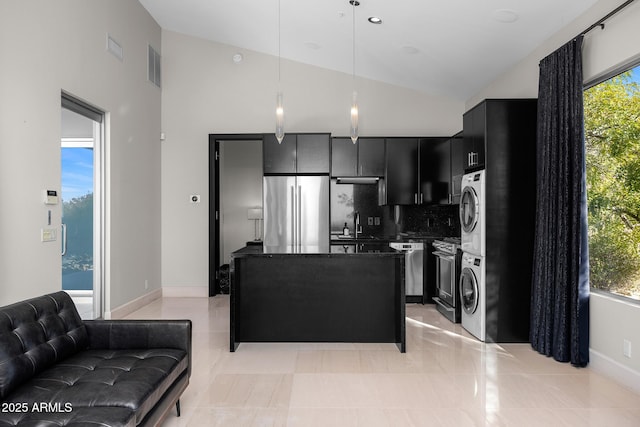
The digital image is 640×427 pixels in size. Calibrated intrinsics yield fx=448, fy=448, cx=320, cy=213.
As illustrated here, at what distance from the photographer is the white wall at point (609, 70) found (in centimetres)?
321

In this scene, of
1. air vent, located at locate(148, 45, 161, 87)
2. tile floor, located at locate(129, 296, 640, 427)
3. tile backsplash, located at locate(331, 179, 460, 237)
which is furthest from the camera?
tile backsplash, located at locate(331, 179, 460, 237)

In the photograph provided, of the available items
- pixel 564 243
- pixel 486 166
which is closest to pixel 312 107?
pixel 486 166

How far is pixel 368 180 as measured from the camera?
6.76 meters

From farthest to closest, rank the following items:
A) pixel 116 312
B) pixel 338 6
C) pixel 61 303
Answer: pixel 116 312
pixel 338 6
pixel 61 303

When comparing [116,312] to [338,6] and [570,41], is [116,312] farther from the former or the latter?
[570,41]

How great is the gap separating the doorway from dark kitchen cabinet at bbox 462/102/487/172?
4057 mm

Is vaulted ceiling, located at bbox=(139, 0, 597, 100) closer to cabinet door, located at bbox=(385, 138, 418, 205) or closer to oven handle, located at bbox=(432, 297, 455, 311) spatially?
cabinet door, located at bbox=(385, 138, 418, 205)

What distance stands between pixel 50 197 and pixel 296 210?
127 inches

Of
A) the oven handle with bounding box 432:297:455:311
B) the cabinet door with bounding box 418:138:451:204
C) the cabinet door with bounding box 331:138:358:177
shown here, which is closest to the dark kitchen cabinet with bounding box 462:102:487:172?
the cabinet door with bounding box 418:138:451:204

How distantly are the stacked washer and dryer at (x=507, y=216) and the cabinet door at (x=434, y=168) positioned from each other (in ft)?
6.86

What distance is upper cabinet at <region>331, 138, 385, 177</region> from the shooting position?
6.56 m

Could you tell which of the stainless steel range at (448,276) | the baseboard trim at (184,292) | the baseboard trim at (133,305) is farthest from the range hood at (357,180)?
the baseboard trim at (133,305)

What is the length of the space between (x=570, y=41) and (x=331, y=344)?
345 cm

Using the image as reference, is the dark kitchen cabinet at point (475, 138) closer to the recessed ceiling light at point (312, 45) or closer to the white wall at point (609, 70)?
the white wall at point (609, 70)
